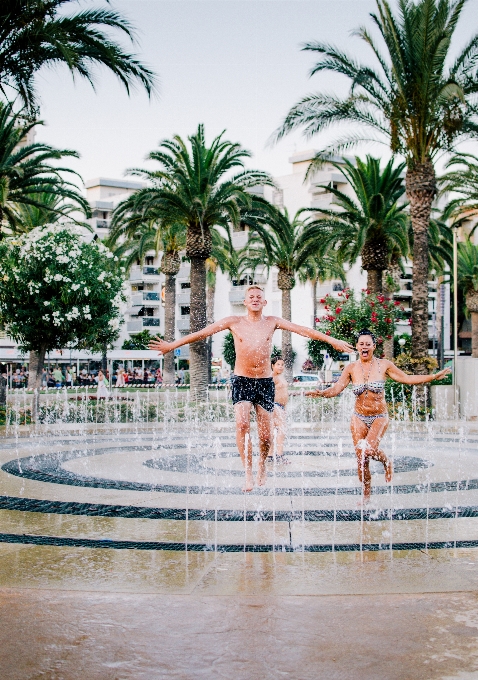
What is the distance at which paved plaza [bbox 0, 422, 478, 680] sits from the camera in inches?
149

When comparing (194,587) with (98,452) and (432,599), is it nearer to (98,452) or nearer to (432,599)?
(432,599)

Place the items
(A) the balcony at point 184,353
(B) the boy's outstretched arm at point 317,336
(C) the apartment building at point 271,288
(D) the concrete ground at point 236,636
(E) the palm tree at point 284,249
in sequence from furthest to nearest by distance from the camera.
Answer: (A) the balcony at point 184,353 < (C) the apartment building at point 271,288 < (E) the palm tree at point 284,249 < (B) the boy's outstretched arm at point 317,336 < (D) the concrete ground at point 236,636

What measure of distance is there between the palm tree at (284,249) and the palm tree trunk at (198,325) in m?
2.78

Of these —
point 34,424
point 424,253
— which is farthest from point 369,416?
point 424,253

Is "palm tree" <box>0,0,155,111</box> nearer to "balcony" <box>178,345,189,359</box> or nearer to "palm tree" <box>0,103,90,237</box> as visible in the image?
"palm tree" <box>0,103,90,237</box>

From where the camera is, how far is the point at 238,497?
852 centimetres

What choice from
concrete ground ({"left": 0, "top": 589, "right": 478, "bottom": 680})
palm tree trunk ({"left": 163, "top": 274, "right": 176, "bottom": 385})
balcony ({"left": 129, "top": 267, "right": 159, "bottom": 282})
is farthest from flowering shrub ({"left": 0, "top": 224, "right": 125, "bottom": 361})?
balcony ({"left": 129, "top": 267, "right": 159, "bottom": 282})

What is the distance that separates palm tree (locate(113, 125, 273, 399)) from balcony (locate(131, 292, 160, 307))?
54747mm

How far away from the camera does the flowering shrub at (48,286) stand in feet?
91.1

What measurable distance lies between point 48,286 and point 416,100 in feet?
43.9

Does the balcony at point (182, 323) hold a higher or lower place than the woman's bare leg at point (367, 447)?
higher

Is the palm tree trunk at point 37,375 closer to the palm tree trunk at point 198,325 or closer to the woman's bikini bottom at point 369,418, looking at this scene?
the palm tree trunk at point 198,325

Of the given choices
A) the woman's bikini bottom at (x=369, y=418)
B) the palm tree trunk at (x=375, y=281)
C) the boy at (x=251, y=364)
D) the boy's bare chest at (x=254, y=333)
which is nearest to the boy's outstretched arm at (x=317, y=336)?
the boy at (x=251, y=364)

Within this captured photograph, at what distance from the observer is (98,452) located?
43.9 ft
